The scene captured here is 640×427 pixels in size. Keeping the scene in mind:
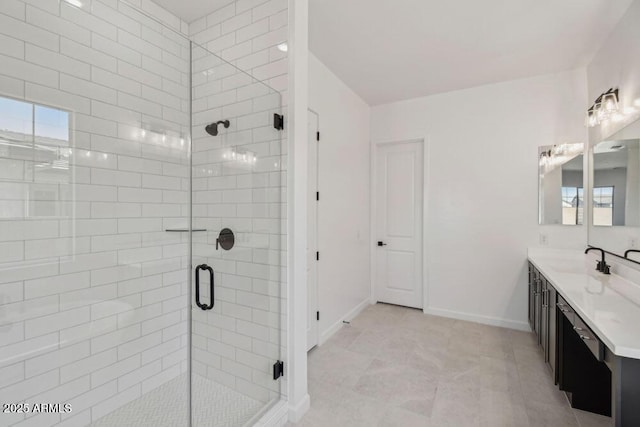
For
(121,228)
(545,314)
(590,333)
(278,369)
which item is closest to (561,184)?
(545,314)

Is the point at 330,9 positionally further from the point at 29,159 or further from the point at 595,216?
the point at 595,216

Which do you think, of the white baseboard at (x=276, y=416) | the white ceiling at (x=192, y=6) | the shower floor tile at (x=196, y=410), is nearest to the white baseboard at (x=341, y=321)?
the white baseboard at (x=276, y=416)

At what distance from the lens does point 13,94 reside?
1.52m

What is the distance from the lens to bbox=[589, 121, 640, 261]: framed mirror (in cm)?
206

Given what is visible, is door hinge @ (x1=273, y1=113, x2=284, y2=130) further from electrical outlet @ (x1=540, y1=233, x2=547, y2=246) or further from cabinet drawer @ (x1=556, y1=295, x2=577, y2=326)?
electrical outlet @ (x1=540, y1=233, x2=547, y2=246)

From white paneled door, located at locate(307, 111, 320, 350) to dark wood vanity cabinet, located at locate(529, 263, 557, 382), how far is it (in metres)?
1.91

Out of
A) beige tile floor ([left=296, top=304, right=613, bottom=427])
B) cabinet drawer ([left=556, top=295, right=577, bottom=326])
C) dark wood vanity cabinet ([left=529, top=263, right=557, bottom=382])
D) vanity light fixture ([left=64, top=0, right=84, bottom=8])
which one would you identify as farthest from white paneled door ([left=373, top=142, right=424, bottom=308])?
vanity light fixture ([left=64, top=0, right=84, bottom=8])

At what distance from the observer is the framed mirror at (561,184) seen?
300 centimetres

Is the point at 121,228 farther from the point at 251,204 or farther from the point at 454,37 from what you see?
the point at 454,37

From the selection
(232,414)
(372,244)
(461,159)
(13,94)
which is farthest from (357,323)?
(13,94)

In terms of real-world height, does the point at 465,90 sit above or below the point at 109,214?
above

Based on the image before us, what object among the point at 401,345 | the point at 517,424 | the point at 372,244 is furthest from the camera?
the point at 372,244

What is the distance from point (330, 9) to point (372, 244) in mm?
2921

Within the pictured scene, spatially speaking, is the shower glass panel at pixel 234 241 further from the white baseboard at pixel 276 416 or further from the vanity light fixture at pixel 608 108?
the vanity light fixture at pixel 608 108
